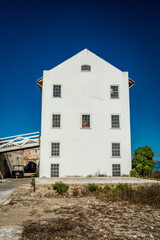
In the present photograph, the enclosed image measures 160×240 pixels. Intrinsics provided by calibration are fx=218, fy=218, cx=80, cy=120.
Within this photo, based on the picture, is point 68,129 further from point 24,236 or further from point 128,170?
point 24,236

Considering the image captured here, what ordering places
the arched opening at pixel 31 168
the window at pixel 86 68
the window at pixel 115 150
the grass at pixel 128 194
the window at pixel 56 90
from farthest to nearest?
the arched opening at pixel 31 168
the window at pixel 86 68
the window at pixel 56 90
the window at pixel 115 150
the grass at pixel 128 194

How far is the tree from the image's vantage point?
19.8 m

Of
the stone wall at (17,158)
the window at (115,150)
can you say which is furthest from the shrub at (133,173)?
the stone wall at (17,158)

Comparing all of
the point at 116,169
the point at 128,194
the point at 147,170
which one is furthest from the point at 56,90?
the point at 128,194

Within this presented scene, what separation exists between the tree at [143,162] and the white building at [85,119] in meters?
0.90

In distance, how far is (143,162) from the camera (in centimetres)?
2020

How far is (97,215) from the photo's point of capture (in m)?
6.70

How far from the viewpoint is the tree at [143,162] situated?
19.8 m

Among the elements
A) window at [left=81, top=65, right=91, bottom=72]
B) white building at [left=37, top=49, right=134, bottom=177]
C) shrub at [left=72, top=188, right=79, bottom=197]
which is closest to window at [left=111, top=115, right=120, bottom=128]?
white building at [left=37, top=49, right=134, bottom=177]

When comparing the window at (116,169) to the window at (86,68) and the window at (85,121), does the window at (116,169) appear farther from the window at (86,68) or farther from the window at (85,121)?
the window at (86,68)

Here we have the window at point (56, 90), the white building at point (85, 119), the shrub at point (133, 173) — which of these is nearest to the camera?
the shrub at point (133, 173)

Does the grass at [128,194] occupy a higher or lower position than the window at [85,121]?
lower

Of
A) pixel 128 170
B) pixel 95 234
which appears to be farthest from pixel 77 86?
pixel 95 234

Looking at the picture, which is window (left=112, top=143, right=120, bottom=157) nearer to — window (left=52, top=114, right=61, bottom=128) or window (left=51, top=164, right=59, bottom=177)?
window (left=51, top=164, right=59, bottom=177)
